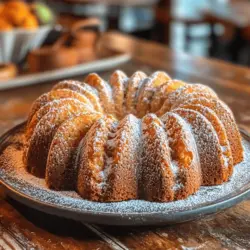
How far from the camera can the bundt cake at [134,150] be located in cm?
71

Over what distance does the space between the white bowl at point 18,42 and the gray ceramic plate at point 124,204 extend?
0.97 metres

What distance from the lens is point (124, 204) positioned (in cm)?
70

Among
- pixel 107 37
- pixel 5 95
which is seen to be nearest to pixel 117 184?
pixel 5 95

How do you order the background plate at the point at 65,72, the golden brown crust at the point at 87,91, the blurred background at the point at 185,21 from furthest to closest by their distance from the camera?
the blurred background at the point at 185,21
the background plate at the point at 65,72
the golden brown crust at the point at 87,91

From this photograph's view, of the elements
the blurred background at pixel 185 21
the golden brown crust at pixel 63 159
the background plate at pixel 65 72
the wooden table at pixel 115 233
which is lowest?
the blurred background at pixel 185 21

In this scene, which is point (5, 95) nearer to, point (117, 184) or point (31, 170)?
point (31, 170)

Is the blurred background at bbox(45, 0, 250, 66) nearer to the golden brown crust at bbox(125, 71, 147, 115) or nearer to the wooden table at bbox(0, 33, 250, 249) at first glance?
the golden brown crust at bbox(125, 71, 147, 115)

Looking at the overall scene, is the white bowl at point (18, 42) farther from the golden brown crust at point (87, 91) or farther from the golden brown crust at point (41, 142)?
the golden brown crust at point (41, 142)

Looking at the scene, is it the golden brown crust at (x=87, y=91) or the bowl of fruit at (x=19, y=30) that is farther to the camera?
the bowl of fruit at (x=19, y=30)

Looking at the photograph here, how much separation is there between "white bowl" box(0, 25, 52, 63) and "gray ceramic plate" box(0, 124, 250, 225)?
97 cm

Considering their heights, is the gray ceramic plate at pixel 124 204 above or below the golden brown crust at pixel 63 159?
below

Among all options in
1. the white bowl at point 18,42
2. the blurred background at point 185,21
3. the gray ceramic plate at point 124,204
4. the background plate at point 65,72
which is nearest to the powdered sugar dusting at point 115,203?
the gray ceramic plate at point 124,204

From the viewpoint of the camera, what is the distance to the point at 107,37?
7.09 ft

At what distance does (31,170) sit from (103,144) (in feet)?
0.45
